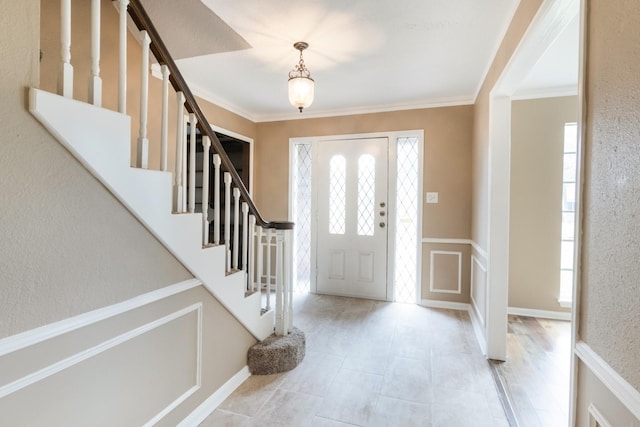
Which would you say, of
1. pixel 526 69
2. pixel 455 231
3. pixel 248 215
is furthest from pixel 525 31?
pixel 455 231

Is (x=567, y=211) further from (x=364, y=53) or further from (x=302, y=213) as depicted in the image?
(x=302, y=213)

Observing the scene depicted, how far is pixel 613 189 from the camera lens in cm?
91

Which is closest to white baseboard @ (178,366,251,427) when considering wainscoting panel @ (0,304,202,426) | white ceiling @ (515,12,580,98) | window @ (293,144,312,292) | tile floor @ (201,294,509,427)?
tile floor @ (201,294,509,427)

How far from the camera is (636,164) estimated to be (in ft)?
2.67

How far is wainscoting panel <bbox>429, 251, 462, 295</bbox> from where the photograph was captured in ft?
Result: 12.0

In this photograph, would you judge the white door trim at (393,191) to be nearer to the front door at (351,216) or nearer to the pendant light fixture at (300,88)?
the front door at (351,216)

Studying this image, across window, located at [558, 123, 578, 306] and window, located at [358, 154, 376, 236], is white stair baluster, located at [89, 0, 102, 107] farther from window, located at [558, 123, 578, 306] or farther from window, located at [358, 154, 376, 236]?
window, located at [558, 123, 578, 306]

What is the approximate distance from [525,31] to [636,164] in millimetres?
1231

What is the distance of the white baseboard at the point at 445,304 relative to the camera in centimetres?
362

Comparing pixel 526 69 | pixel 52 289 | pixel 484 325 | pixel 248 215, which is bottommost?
pixel 484 325

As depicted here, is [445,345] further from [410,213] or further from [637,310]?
[637,310]

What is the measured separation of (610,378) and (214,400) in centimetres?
191

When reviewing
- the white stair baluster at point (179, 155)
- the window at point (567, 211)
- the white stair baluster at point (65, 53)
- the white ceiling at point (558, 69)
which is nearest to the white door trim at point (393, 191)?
the white ceiling at point (558, 69)

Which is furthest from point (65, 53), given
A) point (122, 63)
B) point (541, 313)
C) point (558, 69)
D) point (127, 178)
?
point (541, 313)
